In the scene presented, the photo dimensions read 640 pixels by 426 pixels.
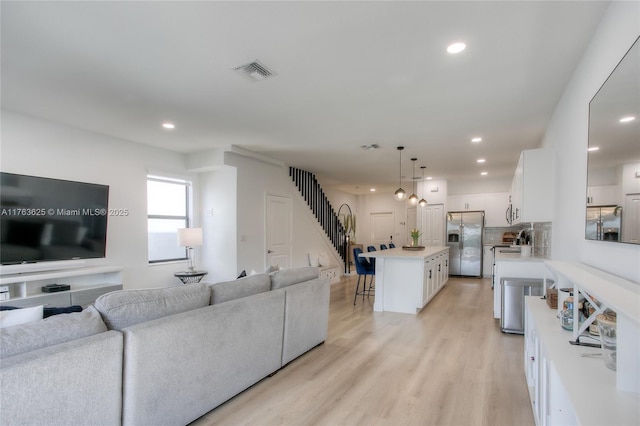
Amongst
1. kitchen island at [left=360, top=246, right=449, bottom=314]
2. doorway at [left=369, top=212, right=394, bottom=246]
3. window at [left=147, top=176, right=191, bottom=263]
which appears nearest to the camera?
kitchen island at [left=360, top=246, right=449, bottom=314]

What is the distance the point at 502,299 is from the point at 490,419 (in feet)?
7.30

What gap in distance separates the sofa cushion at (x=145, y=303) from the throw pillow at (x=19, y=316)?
278mm

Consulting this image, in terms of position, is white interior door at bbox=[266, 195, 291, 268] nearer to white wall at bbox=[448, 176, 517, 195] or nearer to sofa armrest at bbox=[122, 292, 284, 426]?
sofa armrest at bbox=[122, 292, 284, 426]

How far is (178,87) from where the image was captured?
312 centimetres

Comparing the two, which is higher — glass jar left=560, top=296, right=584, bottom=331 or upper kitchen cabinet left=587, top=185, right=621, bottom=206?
upper kitchen cabinet left=587, top=185, right=621, bottom=206

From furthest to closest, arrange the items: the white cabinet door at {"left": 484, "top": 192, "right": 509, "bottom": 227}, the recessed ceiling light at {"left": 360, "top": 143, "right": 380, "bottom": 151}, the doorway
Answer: the doorway → the white cabinet door at {"left": 484, "top": 192, "right": 509, "bottom": 227} → the recessed ceiling light at {"left": 360, "top": 143, "right": 380, "bottom": 151}

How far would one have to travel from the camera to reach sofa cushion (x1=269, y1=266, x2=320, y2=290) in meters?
3.20

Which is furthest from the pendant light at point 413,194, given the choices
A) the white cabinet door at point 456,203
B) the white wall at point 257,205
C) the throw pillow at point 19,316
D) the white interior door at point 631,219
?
the throw pillow at point 19,316

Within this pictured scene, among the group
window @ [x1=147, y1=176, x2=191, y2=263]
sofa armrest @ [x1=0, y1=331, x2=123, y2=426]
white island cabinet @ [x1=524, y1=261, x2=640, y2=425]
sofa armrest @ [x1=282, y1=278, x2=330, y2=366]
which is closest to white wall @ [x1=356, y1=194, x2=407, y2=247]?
window @ [x1=147, y1=176, x2=191, y2=263]

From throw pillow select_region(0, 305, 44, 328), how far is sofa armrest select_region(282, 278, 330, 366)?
182cm

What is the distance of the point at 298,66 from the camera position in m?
2.71

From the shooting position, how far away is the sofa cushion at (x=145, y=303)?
1.93 m

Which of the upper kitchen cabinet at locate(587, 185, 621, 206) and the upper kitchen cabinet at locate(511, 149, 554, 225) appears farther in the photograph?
the upper kitchen cabinet at locate(511, 149, 554, 225)

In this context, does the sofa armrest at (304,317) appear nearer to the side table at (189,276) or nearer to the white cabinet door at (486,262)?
the side table at (189,276)
